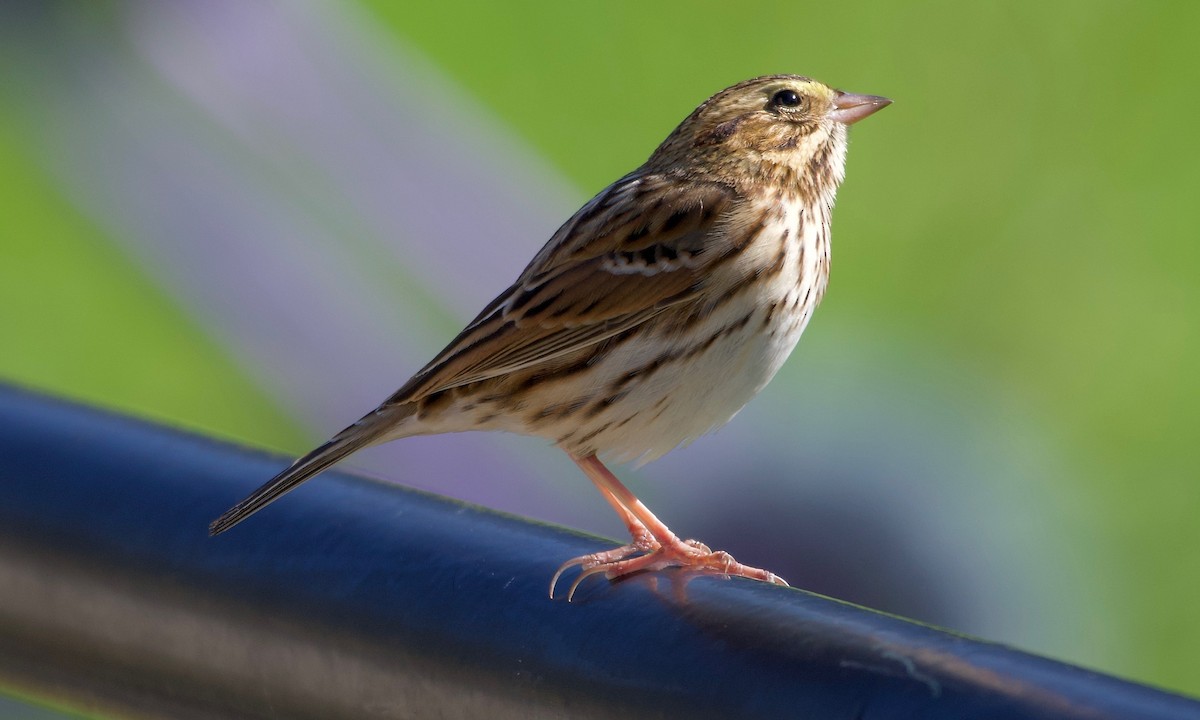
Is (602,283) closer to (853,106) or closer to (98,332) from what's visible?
(853,106)

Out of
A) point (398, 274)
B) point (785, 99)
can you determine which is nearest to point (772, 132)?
point (785, 99)

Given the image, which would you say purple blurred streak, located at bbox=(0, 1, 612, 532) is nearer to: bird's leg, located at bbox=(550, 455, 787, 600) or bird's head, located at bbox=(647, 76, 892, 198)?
bird's leg, located at bbox=(550, 455, 787, 600)

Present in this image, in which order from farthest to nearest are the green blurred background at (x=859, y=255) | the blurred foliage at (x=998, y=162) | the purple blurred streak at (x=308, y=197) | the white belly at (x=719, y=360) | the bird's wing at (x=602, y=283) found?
the blurred foliage at (x=998, y=162) → the purple blurred streak at (x=308, y=197) → the green blurred background at (x=859, y=255) → the bird's wing at (x=602, y=283) → the white belly at (x=719, y=360)

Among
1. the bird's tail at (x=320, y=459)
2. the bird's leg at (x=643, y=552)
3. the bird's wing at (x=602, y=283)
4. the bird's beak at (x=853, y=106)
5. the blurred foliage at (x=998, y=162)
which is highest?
the bird's tail at (x=320, y=459)

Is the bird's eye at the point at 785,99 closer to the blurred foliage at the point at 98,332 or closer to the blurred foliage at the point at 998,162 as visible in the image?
the blurred foliage at the point at 998,162

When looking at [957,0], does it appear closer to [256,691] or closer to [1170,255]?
[1170,255]

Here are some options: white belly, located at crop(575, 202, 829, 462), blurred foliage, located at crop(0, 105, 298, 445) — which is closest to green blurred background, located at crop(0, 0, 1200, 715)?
blurred foliage, located at crop(0, 105, 298, 445)

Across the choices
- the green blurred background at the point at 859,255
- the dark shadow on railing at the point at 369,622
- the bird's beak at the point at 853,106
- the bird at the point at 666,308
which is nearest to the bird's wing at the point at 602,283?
the bird at the point at 666,308
